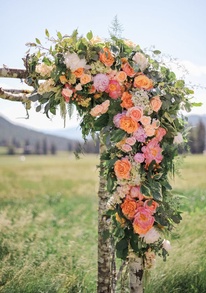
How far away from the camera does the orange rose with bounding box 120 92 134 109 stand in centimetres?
400

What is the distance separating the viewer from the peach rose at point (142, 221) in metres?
3.96

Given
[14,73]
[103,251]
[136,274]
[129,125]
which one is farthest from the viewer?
[103,251]

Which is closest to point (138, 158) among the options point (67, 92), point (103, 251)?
point (67, 92)

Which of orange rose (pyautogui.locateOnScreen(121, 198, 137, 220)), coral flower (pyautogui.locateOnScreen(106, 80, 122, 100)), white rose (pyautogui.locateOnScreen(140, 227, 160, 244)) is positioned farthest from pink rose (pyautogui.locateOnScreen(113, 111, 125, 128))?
white rose (pyautogui.locateOnScreen(140, 227, 160, 244))

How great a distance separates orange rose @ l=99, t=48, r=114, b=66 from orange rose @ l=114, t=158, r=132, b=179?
92 cm

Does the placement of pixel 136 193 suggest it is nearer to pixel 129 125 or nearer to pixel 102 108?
pixel 129 125

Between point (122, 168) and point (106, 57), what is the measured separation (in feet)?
3.41

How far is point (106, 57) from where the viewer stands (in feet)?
13.2

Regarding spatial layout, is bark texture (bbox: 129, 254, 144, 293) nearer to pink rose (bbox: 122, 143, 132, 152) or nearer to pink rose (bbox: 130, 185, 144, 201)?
pink rose (bbox: 130, 185, 144, 201)

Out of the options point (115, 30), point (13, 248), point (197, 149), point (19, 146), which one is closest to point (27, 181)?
point (13, 248)

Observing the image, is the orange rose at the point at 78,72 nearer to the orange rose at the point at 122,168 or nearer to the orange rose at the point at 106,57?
the orange rose at the point at 106,57

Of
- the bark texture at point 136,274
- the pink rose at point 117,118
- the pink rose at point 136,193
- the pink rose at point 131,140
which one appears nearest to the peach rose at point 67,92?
the pink rose at point 117,118

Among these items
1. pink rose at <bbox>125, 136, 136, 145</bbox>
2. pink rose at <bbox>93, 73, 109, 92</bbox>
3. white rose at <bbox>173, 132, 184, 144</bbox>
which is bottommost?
pink rose at <bbox>125, 136, 136, 145</bbox>

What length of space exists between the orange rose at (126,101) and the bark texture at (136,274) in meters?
1.48
